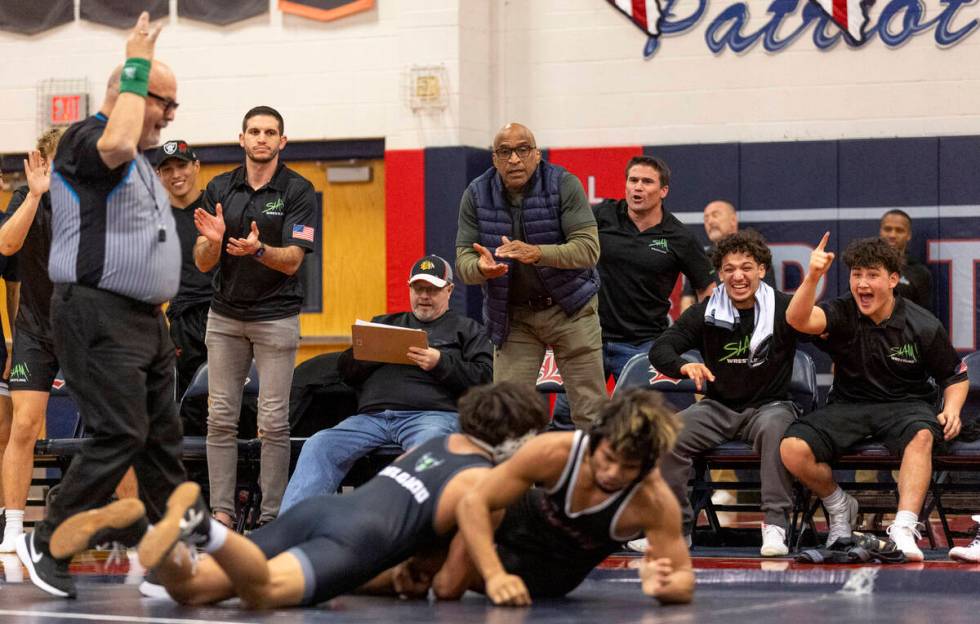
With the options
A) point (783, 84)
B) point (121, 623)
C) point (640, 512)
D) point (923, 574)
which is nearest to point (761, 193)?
point (783, 84)

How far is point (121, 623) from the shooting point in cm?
468

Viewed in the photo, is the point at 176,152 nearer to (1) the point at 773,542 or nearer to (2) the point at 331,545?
(2) the point at 331,545

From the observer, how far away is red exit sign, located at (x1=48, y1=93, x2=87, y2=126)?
11453mm

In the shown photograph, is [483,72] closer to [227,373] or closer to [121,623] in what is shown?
[227,373]

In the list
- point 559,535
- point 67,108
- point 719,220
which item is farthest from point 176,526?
point 67,108

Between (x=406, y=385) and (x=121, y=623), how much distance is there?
2.72m

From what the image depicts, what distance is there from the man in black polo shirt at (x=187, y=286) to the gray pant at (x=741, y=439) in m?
2.51

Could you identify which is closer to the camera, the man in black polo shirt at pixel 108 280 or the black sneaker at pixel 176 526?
the black sneaker at pixel 176 526

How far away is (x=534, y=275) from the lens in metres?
6.90

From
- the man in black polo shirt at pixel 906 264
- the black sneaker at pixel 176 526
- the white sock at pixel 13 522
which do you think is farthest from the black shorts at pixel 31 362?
the man in black polo shirt at pixel 906 264

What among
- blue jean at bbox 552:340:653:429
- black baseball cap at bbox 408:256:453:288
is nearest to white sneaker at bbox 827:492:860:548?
blue jean at bbox 552:340:653:429

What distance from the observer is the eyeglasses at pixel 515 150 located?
682 centimetres

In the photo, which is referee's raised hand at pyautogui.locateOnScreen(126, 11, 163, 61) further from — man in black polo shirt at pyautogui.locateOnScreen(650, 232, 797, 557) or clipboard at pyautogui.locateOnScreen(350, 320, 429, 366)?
man in black polo shirt at pyautogui.locateOnScreen(650, 232, 797, 557)

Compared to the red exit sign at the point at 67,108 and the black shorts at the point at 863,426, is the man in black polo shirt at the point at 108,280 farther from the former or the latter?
the red exit sign at the point at 67,108
